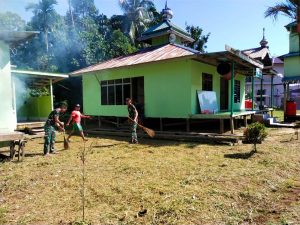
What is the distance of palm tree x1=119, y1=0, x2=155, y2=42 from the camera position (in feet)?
101

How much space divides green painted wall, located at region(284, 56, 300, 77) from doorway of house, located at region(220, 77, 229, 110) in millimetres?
7593

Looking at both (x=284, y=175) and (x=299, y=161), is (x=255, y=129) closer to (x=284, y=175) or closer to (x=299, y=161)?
(x=299, y=161)

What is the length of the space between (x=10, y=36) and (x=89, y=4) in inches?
990

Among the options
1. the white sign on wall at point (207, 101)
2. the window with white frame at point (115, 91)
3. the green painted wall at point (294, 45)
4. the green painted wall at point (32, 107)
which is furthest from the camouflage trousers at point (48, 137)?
the green painted wall at point (294, 45)

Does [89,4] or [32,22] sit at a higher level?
[89,4]

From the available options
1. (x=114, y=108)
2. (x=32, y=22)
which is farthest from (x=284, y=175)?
(x=32, y=22)

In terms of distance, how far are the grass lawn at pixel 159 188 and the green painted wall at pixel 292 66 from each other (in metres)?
13.5

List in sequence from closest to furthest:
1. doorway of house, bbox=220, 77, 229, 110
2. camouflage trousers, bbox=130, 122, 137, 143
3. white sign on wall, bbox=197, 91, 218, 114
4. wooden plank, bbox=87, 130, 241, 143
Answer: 1. wooden plank, bbox=87, 130, 241, 143
2. camouflage trousers, bbox=130, 122, 137, 143
3. white sign on wall, bbox=197, 91, 218, 114
4. doorway of house, bbox=220, 77, 229, 110

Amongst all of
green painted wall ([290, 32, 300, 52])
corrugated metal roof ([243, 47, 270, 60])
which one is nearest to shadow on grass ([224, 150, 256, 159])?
corrugated metal roof ([243, 47, 270, 60])

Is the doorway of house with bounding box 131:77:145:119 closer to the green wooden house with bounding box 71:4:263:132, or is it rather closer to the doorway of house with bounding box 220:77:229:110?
the green wooden house with bounding box 71:4:263:132

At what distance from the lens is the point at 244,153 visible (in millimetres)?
7863

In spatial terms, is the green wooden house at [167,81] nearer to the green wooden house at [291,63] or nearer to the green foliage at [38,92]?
the green wooden house at [291,63]

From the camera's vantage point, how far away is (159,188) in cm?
500

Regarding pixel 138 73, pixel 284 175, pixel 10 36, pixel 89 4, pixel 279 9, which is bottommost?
pixel 284 175
